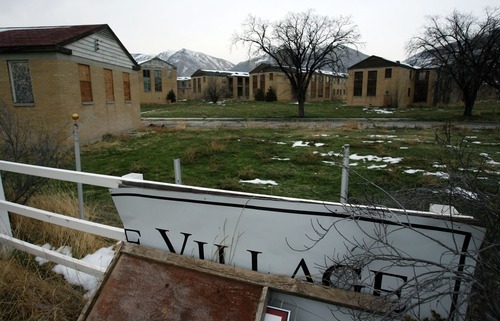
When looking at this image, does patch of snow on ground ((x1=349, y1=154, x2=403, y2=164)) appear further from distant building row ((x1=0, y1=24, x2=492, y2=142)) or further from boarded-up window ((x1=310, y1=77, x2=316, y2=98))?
boarded-up window ((x1=310, y1=77, x2=316, y2=98))

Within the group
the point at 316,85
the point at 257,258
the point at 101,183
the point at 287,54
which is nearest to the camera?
the point at 257,258

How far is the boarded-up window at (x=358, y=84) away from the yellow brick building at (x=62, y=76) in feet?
133

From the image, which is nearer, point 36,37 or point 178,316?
point 178,316

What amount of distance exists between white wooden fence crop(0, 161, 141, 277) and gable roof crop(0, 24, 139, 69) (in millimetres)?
12408

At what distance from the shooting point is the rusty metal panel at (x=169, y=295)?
187cm

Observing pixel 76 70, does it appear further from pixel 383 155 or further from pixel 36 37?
pixel 383 155

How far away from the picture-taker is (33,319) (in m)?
2.61

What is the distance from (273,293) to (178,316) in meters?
0.56

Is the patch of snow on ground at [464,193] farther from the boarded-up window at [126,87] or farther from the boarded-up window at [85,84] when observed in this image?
the boarded-up window at [126,87]

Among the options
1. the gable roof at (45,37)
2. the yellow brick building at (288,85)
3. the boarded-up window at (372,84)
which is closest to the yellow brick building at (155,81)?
the yellow brick building at (288,85)

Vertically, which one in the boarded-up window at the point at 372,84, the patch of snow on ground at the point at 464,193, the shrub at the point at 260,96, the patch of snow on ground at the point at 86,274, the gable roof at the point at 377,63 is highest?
the gable roof at the point at 377,63

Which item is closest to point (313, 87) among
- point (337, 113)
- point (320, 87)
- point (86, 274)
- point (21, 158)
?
point (320, 87)

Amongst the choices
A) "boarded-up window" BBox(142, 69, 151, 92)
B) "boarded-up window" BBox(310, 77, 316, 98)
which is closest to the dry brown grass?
"boarded-up window" BBox(142, 69, 151, 92)

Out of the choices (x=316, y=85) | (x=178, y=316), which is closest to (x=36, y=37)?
(x=178, y=316)
